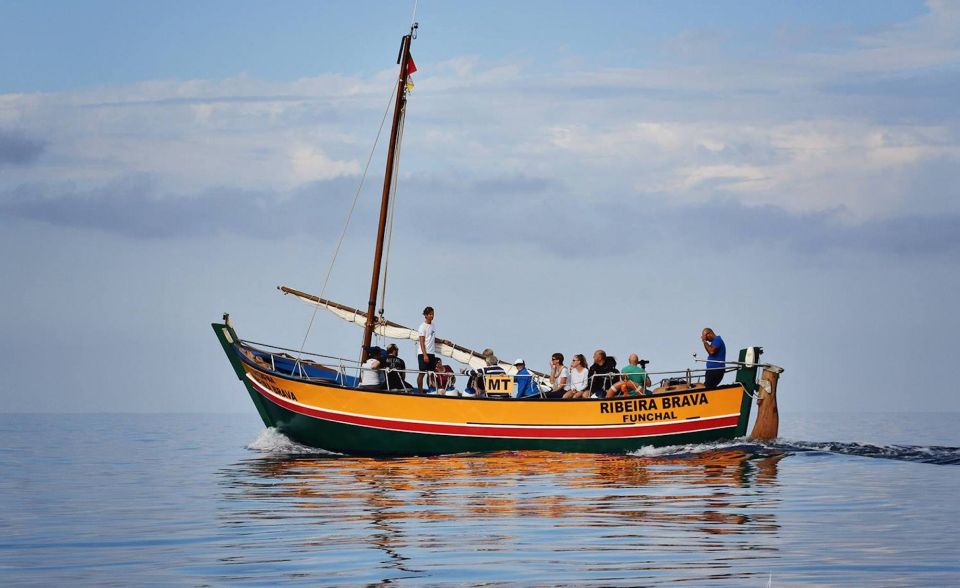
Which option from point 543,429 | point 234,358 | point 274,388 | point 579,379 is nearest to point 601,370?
point 579,379

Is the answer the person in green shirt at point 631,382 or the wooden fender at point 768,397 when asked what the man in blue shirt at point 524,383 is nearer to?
the person in green shirt at point 631,382

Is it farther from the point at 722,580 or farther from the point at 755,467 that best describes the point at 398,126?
the point at 722,580

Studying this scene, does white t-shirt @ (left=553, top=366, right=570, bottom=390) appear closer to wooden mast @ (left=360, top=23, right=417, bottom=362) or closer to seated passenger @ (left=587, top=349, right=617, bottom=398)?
seated passenger @ (left=587, top=349, right=617, bottom=398)

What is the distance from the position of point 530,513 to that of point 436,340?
1512cm

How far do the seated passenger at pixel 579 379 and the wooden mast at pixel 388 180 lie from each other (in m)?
6.84

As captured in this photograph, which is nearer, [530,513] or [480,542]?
[480,542]

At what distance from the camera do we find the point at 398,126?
35.2 metres

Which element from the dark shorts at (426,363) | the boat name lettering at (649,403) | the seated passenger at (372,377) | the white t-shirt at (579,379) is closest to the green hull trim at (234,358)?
the seated passenger at (372,377)

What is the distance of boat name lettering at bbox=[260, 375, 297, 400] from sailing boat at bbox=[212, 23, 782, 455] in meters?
0.04

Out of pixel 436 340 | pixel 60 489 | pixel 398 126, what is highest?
pixel 398 126

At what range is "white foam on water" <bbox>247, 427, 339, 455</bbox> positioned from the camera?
32688 mm

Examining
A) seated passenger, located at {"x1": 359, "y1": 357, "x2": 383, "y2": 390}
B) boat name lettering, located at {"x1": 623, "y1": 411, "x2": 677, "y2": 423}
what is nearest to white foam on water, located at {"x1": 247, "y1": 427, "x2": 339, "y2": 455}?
seated passenger, located at {"x1": 359, "y1": 357, "x2": 383, "y2": 390}

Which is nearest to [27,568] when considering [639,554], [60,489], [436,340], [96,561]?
[96,561]

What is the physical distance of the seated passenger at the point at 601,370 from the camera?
2897 centimetres
